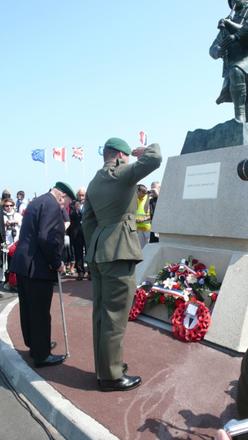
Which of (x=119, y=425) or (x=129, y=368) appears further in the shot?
(x=129, y=368)

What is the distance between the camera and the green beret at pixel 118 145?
3537mm

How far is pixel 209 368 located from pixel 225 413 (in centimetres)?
83

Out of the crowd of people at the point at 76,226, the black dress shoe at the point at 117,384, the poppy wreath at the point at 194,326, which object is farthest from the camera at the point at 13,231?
the black dress shoe at the point at 117,384

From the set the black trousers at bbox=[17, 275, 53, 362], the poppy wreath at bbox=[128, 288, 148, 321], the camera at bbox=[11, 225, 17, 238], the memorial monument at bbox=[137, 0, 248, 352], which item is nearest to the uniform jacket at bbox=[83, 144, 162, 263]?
the black trousers at bbox=[17, 275, 53, 362]

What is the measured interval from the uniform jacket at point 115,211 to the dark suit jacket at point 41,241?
0.58 m

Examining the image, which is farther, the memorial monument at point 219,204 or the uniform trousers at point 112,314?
the memorial monument at point 219,204

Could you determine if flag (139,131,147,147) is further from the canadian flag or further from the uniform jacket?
the uniform jacket

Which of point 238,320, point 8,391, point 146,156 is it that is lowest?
point 8,391

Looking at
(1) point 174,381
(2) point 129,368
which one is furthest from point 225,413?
(2) point 129,368

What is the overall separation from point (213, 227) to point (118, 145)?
93.5 inches

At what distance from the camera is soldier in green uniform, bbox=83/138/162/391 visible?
3357 mm

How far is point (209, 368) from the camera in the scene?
3.84m

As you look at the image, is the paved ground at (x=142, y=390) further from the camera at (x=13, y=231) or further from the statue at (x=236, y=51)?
the camera at (x=13, y=231)

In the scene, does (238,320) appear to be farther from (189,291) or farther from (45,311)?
(45,311)
